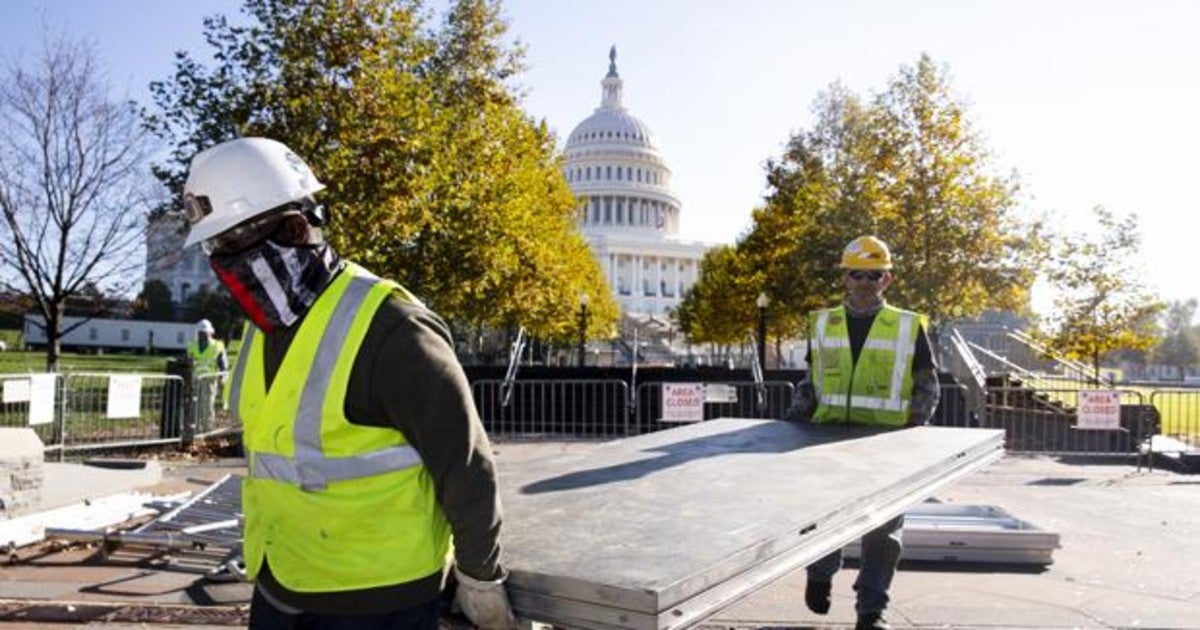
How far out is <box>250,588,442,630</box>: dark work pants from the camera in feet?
→ 7.88

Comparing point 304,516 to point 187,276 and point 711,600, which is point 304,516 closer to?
point 711,600

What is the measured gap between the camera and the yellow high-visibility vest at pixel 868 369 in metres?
5.40

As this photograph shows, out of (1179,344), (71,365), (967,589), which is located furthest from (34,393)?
(1179,344)

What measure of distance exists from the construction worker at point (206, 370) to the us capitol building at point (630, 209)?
96000 millimetres

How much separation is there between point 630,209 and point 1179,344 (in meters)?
61.5

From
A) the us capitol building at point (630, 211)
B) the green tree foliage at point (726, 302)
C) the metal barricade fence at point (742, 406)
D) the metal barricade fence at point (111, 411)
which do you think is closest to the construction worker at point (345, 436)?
the metal barricade fence at point (111, 411)

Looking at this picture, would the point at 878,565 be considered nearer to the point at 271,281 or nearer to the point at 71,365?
the point at 271,281

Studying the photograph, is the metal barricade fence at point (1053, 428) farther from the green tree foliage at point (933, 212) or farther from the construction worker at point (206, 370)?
the construction worker at point (206, 370)

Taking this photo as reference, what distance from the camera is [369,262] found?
16.1m

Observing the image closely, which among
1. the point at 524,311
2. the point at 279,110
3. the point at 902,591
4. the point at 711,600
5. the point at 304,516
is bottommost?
the point at 902,591

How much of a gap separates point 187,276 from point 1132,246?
72311 mm

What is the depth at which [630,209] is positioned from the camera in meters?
118

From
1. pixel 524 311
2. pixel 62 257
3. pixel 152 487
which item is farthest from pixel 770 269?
pixel 152 487

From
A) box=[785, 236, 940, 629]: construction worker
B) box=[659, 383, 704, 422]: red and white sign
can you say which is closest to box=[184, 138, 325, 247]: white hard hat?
box=[785, 236, 940, 629]: construction worker
